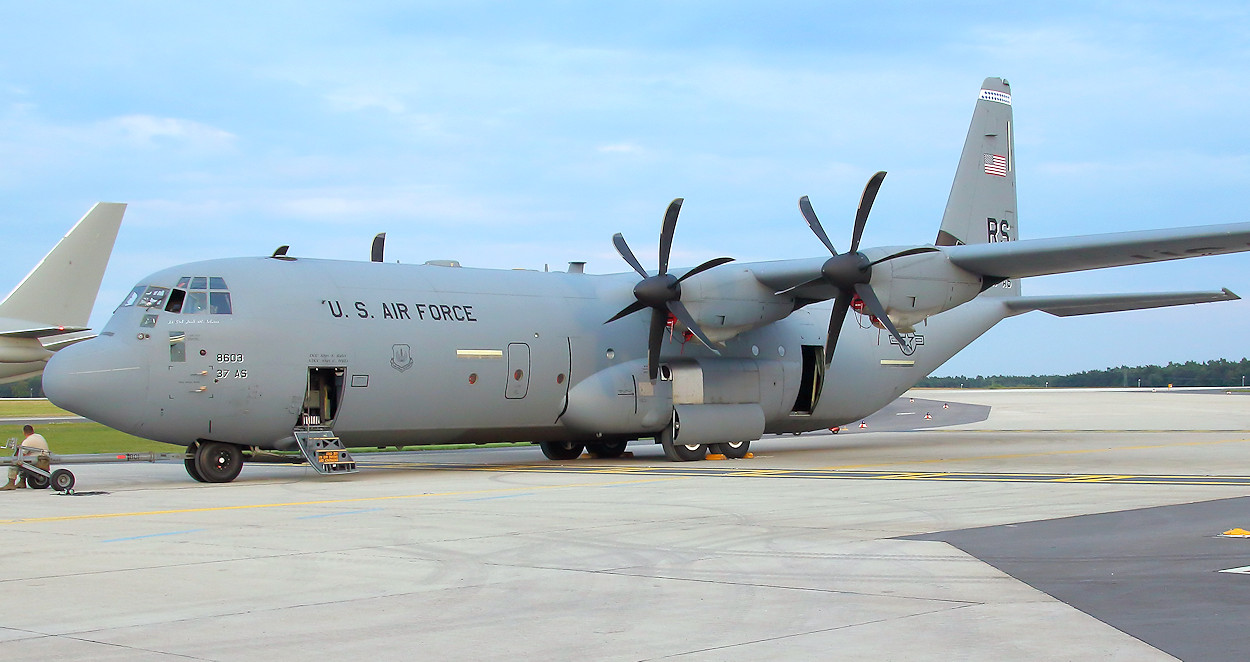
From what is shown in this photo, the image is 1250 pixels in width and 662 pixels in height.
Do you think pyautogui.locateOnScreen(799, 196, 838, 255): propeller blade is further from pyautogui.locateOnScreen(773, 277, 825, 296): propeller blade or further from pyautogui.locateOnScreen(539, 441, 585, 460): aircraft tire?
pyautogui.locateOnScreen(539, 441, 585, 460): aircraft tire

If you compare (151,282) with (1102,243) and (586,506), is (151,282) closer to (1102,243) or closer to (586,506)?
(586,506)

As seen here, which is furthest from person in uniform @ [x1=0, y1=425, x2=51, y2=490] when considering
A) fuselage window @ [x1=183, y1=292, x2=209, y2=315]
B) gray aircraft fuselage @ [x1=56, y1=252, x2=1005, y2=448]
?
fuselage window @ [x1=183, y1=292, x2=209, y2=315]

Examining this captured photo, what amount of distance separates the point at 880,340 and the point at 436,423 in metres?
11.3

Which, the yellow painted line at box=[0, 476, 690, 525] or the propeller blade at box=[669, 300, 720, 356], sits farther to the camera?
the propeller blade at box=[669, 300, 720, 356]

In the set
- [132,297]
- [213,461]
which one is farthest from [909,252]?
[132,297]

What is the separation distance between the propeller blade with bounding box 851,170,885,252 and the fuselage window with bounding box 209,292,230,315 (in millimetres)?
11326

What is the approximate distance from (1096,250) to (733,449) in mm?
8470

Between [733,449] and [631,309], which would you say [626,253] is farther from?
[733,449]

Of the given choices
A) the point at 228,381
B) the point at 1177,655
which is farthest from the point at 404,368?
the point at 1177,655

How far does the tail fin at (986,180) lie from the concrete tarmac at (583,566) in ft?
29.9

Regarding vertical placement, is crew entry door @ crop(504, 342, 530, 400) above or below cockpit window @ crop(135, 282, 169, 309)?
below

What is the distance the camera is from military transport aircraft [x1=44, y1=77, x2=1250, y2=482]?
59.1 feet

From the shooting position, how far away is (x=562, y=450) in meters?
25.2

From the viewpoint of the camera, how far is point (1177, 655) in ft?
18.5
